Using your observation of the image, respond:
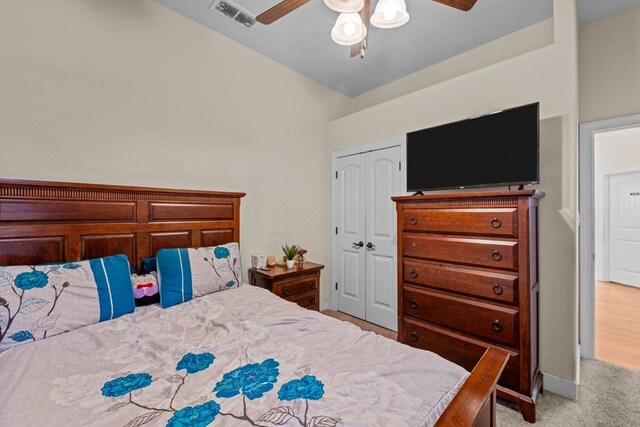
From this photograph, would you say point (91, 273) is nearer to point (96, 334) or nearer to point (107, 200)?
point (96, 334)

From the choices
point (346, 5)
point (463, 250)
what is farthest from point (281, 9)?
point (463, 250)

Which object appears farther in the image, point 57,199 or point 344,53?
point 344,53

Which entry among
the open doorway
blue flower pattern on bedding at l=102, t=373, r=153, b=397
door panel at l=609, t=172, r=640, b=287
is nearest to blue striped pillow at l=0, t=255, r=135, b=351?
blue flower pattern on bedding at l=102, t=373, r=153, b=397

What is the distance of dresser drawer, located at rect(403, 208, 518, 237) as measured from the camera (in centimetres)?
184

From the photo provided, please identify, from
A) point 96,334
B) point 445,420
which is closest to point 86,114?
point 96,334

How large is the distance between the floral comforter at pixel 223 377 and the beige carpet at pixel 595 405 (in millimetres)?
1289

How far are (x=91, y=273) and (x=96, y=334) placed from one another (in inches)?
15.3

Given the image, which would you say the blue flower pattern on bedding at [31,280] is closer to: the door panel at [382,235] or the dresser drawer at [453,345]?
the dresser drawer at [453,345]

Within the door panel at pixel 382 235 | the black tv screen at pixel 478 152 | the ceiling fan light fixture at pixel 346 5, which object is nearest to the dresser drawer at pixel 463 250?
the black tv screen at pixel 478 152

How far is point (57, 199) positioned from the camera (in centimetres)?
176

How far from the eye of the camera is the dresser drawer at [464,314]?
1.84 m

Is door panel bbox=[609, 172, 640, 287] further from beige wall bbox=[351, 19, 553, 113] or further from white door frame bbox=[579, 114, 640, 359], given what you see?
beige wall bbox=[351, 19, 553, 113]

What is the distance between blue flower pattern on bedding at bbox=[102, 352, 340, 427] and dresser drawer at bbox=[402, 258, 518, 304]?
4.78 feet

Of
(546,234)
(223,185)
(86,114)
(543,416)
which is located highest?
(86,114)
